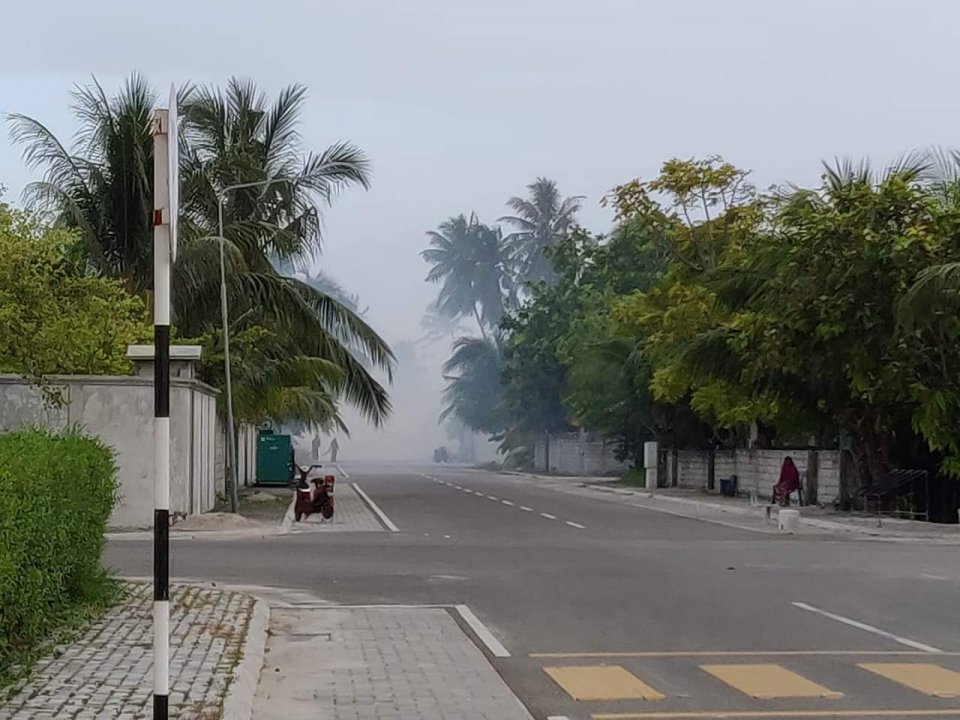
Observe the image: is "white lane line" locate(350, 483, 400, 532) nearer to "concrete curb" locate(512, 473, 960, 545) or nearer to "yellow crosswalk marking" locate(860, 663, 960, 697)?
"concrete curb" locate(512, 473, 960, 545)

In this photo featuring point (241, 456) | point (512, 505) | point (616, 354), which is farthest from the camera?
point (616, 354)

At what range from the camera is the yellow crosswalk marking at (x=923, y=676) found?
33.2 ft

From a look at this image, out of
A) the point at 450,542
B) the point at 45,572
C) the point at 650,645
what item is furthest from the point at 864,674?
the point at 450,542

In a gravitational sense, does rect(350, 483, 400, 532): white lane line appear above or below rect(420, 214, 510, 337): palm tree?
below

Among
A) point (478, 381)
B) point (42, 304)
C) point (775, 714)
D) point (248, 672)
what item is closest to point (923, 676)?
point (775, 714)

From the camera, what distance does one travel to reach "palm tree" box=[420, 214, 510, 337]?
373 ft

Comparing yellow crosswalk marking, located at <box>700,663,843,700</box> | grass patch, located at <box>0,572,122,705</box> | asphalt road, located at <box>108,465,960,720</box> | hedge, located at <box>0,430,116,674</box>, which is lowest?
asphalt road, located at <box>108,465,960,720</box>

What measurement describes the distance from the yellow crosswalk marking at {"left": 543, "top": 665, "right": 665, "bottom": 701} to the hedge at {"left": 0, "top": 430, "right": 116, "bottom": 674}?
3.86 meters

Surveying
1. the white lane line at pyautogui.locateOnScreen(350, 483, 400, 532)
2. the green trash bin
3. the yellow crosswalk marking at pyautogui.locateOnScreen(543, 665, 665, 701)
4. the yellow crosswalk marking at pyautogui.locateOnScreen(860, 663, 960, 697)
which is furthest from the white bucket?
the green trash bin

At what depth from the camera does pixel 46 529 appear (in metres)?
9.87

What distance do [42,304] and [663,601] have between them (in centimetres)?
1044

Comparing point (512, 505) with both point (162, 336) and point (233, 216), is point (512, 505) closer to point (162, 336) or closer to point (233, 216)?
point (233, 216)

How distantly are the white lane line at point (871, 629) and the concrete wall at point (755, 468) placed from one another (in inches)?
891

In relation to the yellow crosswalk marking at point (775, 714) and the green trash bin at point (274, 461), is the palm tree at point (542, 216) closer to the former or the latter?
the green trash bin at point (274, 461)
